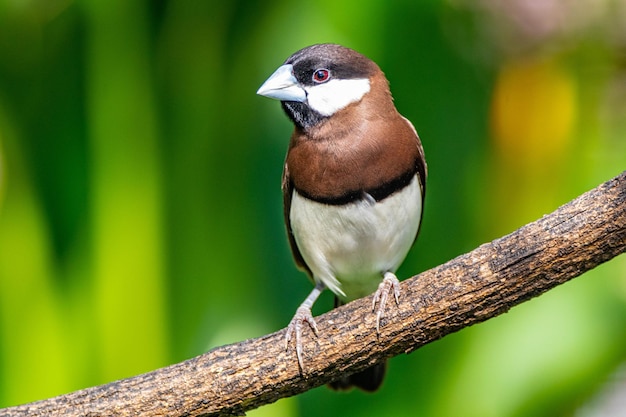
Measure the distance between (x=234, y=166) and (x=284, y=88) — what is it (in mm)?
1044

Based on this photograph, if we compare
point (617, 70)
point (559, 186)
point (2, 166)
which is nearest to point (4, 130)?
point (2, 166)

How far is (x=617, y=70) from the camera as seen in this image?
3.75 metres

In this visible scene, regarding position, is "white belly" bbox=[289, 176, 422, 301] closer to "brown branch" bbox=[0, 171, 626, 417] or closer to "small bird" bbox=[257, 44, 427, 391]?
"small bird" bbox=[257, 44, 427, 391]

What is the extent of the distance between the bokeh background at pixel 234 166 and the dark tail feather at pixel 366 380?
15.4 inches

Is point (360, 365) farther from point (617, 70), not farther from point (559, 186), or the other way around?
point (617, 70)

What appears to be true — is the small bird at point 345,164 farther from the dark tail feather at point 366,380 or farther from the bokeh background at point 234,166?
the bokeh background at point 234,166

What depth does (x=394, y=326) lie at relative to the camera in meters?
2.32

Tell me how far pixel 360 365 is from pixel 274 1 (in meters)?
1.92

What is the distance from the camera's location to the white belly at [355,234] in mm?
2619

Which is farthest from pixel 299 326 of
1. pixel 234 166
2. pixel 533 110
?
pixel 533 110

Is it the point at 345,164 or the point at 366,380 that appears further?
the point at 366,380

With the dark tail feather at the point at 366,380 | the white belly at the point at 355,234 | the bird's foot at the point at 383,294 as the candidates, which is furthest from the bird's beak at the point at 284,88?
the dark tail feather at the point at 366,380

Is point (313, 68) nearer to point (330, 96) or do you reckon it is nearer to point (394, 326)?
point (330, 96)

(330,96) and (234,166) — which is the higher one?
(234,166)
